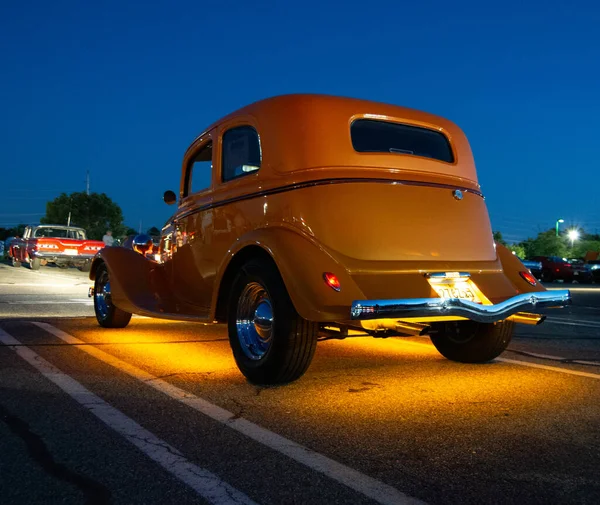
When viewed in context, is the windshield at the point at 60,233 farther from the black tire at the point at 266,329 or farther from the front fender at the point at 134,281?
the black tire at the point at 266,329

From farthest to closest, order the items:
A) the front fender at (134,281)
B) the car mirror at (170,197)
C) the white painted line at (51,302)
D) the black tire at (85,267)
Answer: the black tire at (85,267), the white painted line at (51,302), the car mirror at (170,197), the front fender at (134,281)

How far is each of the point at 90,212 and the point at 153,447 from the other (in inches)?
2885

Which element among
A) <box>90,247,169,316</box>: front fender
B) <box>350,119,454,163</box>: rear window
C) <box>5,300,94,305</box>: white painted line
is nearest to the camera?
<box>350,119,454,163</box>: rear window

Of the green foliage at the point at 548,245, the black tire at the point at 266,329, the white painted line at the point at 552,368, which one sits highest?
the green foliage at the point at 548,245

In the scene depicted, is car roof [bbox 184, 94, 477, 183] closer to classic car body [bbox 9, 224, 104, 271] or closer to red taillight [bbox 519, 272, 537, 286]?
red taillight [bbox 519, 272, 537, 286]

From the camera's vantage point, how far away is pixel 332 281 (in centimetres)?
464

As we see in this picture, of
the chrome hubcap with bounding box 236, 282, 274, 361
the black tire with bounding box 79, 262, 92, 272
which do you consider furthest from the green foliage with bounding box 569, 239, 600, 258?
the chrome hubcap with bounding box 236, 282, 274, 361

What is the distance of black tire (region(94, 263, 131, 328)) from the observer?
836 centimetres

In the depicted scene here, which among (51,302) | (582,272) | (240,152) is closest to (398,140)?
(240,152)

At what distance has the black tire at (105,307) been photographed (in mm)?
8359

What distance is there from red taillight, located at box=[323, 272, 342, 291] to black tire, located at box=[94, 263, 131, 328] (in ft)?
14.5

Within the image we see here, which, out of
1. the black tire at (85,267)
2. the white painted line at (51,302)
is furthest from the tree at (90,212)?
the white painted line at (51,302)

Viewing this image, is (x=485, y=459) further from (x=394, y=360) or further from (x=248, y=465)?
(x=394, y=360)

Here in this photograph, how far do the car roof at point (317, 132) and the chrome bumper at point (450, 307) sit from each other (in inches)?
49.6
